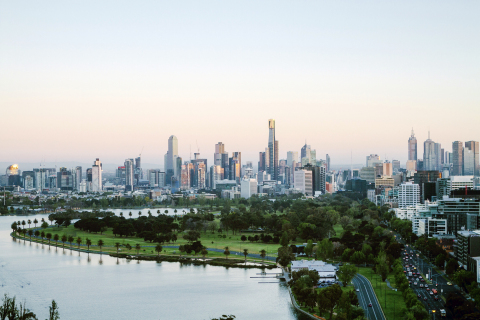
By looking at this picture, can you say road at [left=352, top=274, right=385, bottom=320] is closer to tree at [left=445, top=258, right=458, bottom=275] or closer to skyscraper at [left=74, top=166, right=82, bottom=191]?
tree at [left=445, top=258, right=458, bottom=275]

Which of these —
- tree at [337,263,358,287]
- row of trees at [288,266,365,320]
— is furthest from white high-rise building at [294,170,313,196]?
row of trees at [288,266,365,320]

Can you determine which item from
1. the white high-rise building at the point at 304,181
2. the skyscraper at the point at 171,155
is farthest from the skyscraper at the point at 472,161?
the skyscraper at the point at 171,155

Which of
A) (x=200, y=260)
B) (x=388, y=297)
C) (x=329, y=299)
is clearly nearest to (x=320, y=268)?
(x=388, y=297)

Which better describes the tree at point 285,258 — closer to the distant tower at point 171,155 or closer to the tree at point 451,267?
the tree at point 451,267

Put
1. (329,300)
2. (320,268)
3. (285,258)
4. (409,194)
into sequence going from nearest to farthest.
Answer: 1. (329,300)
2. (320,268)
3. (285,258)
4. (409,194)

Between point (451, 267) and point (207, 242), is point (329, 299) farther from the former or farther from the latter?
point (207, 242)

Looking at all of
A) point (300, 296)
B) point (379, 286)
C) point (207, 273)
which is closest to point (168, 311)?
point (300, 296)

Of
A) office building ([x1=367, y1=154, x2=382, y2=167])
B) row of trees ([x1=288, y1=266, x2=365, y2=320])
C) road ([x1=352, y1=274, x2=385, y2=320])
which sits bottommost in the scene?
road ([x1=352, y1=274, x2=385, y2=320])
